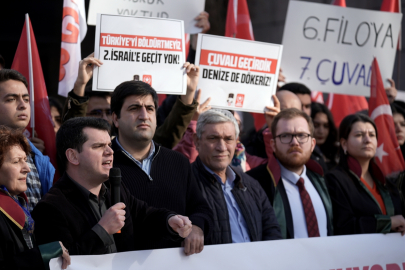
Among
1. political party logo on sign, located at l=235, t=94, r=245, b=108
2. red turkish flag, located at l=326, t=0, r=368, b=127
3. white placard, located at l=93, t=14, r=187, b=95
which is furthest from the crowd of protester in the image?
red turkish flag, located at l=326, t=0, r=368, b=127

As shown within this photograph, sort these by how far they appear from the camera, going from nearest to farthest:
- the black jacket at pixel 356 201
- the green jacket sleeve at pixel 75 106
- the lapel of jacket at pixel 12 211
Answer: the lapel of jacket at pixel 12 211 < the green jacket sleeve at pixel 75 106 < the black jacket at pixel 356 201

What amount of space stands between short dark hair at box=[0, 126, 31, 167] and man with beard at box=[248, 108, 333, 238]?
1.81 metres

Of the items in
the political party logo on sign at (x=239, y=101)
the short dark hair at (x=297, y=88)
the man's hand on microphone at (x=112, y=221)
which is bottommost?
the man's hand on microphone at (x=112, y=221)

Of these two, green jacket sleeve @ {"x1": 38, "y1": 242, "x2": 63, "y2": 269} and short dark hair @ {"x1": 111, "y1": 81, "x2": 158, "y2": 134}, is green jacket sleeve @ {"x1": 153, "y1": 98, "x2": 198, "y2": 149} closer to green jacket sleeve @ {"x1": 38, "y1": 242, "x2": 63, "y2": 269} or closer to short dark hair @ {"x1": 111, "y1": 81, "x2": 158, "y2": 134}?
short dark hair @ {"x1": 111, "y1": 81, "x2": 158, "y2": 134}

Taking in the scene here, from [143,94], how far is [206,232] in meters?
0.92

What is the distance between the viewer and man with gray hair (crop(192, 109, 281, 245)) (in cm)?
338

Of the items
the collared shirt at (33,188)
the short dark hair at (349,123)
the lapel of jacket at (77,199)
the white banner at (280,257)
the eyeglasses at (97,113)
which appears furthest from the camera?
the short dark hair at (349,123)

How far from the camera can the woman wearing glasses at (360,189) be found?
3777 mm

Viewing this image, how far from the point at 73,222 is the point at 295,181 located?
6.11 ft

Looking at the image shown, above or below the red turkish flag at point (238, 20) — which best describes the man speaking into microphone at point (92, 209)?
below

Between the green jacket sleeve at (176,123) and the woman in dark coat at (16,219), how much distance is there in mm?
1424

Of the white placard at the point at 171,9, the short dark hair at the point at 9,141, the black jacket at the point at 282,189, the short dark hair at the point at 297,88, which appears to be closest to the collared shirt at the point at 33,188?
the short dark hair at the point at 9,141

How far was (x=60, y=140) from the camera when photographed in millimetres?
2766

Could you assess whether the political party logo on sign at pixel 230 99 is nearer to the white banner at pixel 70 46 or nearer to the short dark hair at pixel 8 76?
the white banner at pixel 70 46
